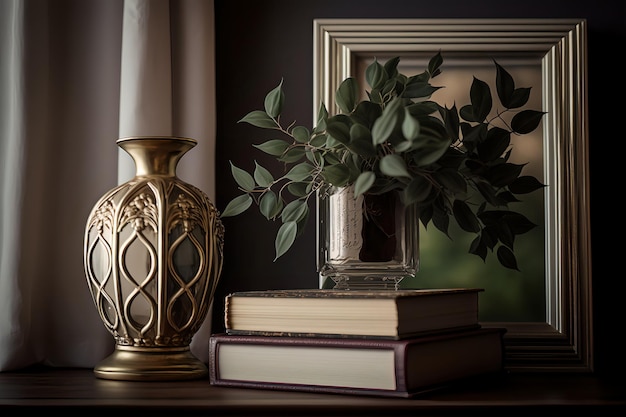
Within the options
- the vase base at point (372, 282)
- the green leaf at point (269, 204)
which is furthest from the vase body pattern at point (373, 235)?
the green leaf at point (269, 204)

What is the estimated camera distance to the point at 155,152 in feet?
3.67

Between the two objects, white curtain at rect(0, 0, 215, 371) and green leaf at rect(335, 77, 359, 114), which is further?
white curtain at rect(0, 0, 215, 371)

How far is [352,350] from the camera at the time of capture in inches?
37.0

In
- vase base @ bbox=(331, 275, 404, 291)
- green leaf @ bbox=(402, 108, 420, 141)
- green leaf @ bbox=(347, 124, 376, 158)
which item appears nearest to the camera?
green leaf @ bbox=(402, 108, 420, 141)

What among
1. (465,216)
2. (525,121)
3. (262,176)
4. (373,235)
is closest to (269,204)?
(262,176)

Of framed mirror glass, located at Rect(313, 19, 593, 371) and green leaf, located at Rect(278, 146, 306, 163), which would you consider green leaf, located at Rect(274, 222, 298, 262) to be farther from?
framed mirror glass, located at Rect(313, 19, 593, 371)

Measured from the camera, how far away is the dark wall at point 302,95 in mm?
1316

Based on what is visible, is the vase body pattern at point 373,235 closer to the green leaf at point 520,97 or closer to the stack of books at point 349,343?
the stack of books at point 349,343

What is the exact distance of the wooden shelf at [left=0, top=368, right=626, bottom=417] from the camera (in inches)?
34.3

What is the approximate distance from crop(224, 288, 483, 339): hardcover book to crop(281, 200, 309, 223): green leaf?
0.14 metres

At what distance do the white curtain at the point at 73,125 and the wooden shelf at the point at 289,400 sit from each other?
0.21 metres

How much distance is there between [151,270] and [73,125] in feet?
1.17

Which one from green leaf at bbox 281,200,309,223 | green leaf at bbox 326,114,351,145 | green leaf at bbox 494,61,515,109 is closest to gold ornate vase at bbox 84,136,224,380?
green leaf at bbox 281,200,309,223

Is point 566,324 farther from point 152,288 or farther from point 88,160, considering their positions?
point 88,160
